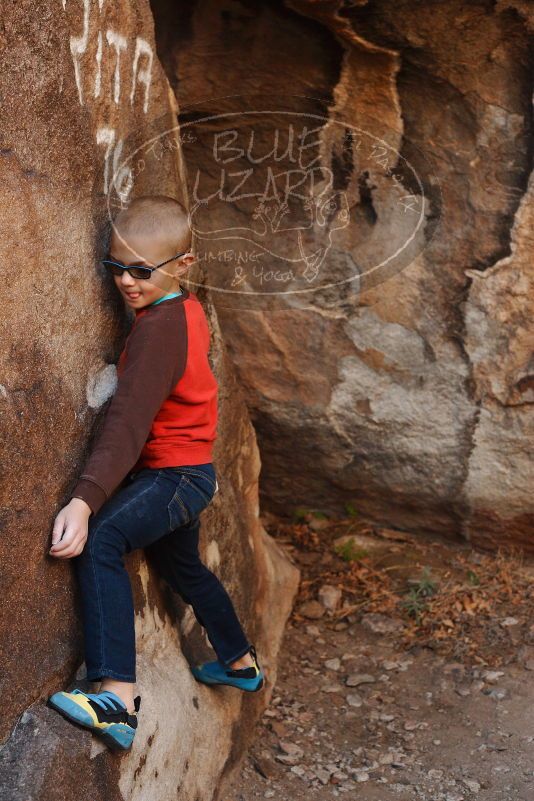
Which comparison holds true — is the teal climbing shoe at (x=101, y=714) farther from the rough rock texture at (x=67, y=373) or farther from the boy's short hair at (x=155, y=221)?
the boy's short hair at (x=155, y=221)

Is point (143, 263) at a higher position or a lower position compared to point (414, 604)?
higher

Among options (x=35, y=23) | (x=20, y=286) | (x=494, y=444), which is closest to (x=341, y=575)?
(x=494, y=444)

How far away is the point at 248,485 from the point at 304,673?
688mm

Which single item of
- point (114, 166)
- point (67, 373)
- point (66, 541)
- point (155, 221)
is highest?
point (114, 166)

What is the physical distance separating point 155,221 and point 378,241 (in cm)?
131

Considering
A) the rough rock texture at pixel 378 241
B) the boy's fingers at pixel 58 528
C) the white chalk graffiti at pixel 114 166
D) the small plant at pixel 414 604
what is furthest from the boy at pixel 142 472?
the small plant at pixel 414 604

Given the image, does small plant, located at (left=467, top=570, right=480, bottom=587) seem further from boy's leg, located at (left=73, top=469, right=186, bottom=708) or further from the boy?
boy's leg, located at (left=73, top=469, right=186, bottom=708)

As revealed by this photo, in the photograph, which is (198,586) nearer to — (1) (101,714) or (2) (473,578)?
(1) (101,714)

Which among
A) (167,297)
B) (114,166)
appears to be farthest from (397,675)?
(114,166)

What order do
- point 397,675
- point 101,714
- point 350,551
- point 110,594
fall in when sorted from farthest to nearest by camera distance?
point 350,551 → point 397,675 → point 110,594 → point 101,714

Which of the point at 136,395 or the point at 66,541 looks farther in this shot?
the point at 136,395

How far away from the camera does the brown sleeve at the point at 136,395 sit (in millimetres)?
2238

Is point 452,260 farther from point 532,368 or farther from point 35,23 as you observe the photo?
point 35,23

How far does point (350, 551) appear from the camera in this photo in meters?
4.05
